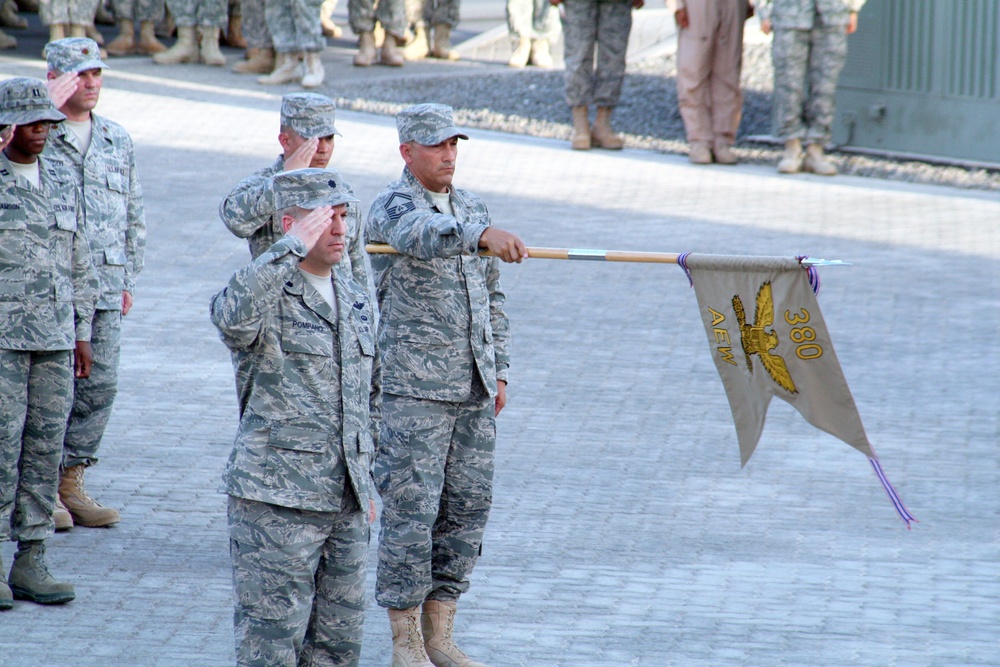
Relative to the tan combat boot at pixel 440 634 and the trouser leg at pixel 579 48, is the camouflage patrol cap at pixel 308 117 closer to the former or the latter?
the tan combat boot at pixel 440 634

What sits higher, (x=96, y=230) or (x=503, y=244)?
(x=503, y=244)

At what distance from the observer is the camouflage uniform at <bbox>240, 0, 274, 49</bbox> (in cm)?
1658

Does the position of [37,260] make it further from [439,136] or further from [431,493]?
[431,493]

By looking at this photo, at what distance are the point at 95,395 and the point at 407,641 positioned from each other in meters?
2.06

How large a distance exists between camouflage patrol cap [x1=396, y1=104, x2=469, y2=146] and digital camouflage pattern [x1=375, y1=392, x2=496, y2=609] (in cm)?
90

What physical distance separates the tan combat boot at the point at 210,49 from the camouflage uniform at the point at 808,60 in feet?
24.4

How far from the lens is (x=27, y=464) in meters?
5.69

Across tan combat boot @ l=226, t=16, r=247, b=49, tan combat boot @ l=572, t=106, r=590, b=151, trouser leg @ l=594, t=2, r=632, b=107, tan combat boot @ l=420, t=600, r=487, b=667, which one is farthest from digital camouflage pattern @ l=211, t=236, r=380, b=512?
tan combat boot @ l=226, t=16, r=247, b=49

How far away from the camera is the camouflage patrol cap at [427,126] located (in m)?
5.17

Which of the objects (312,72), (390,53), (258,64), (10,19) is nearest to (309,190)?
(312,72)

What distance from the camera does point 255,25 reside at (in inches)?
667

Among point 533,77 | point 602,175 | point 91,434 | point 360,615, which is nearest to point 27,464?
point 91,434

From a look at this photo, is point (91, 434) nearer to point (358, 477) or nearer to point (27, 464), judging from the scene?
point (27, 464)

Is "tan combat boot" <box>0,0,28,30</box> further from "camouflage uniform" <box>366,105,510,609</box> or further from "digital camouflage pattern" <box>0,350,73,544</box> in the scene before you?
"camouflage uniform" <box>366,105,510,609</box>
